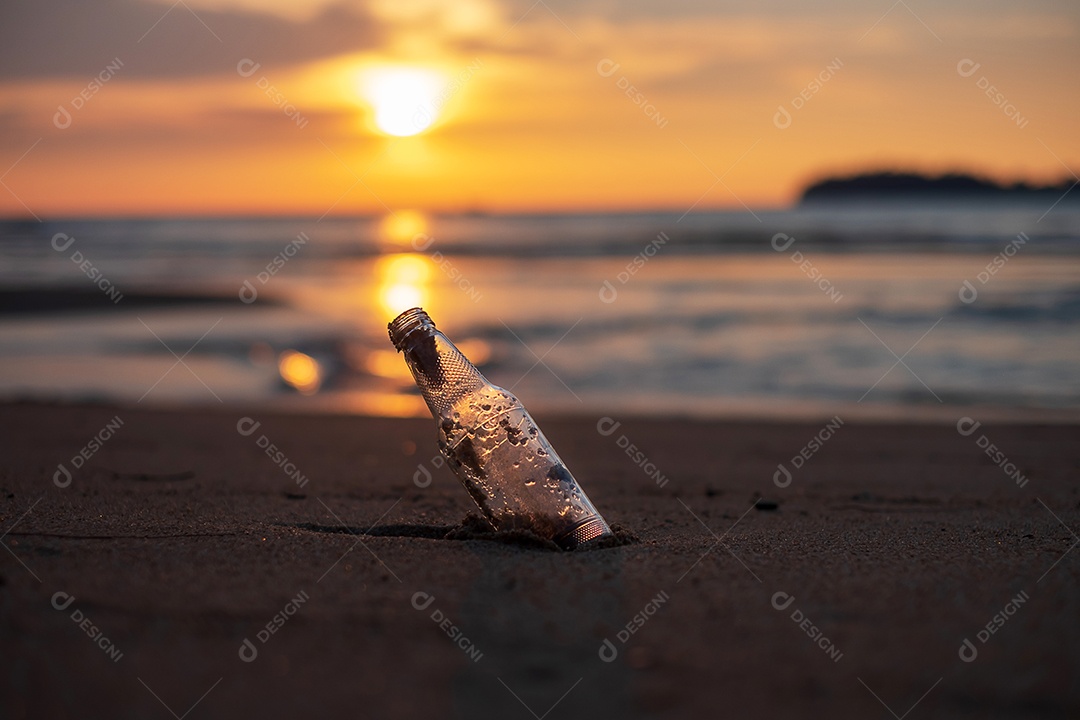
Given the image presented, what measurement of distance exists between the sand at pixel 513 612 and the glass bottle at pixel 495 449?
0.29ft

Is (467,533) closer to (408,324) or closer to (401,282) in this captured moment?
(408,324)

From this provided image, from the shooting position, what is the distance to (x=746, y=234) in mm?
37438

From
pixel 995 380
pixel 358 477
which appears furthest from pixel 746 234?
pixel 358 477

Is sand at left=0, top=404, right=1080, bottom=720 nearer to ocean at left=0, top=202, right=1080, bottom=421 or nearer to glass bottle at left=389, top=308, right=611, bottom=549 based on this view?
glass bottle at left=389, top=308, right=611, bottom=549

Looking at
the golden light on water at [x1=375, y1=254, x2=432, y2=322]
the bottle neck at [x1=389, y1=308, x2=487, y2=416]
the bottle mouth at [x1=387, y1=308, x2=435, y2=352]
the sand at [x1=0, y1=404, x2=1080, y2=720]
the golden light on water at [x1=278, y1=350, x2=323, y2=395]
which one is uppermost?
the golden light on water at [x1=375, y1=254, x2=432, y2=322]

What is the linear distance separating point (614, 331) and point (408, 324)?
11351 mm

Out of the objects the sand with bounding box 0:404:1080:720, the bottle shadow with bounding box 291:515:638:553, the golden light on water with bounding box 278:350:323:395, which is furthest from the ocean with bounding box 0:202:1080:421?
the bottle shadow with bounding box 291:515:638:553

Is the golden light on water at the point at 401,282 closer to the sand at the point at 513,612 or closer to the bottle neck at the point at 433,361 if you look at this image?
the sand at the point at 513,612

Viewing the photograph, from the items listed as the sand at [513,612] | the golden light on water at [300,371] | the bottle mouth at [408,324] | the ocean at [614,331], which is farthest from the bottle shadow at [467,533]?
the golden light on water at [300,371]

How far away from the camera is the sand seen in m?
1.62

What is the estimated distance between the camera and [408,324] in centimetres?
239

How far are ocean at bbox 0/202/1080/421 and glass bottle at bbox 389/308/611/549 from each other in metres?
5.74

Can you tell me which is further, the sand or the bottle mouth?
the bottle mouth

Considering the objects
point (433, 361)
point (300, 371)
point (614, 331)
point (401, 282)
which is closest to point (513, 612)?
point (433, 361)
